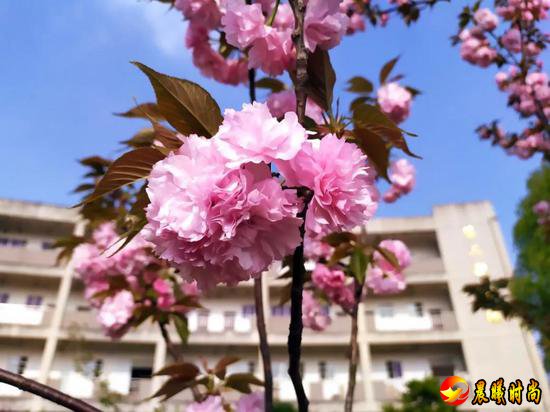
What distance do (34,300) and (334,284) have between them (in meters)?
17.3

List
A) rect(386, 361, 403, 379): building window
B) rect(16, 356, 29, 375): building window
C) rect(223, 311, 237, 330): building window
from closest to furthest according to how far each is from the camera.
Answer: rect(16, 356, 29, 375): building window → rect(386, 361, 403, 379): building window → rect(223, 311, 237, 330): building window

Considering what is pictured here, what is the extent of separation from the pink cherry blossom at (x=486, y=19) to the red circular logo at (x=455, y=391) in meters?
3.39

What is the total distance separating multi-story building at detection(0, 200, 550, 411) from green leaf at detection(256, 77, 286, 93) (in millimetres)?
14834

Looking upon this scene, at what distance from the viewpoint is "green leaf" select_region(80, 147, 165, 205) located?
0.65 m

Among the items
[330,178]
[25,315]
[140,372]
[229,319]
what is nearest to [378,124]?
[330,178]

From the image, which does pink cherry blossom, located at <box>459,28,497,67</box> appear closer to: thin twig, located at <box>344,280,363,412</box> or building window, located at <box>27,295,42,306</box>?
thin twig, located at <box>344,280,363,412</box>

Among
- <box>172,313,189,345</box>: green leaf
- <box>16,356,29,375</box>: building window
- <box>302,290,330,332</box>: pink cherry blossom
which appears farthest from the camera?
<box>16,356,29,375</box>: building window

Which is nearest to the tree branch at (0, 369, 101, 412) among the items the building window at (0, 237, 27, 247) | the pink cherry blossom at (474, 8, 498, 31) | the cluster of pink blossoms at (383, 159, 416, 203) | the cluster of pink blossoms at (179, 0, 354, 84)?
the cluster of pink blossoms at (179, 0, 354, 84)

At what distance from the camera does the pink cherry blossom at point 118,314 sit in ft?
7.52

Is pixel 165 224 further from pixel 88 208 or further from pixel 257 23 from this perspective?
pixel 88 208

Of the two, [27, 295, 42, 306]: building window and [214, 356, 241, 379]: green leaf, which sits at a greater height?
[27, 295, 42, 306]: building window

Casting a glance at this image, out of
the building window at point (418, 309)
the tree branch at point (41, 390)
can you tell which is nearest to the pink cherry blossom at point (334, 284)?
the tree branch at point (41, 390)

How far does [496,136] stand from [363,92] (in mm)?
3402

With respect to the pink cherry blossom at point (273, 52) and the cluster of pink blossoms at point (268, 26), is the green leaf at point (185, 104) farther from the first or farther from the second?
the pink cherry blossom at point (273, 52)
